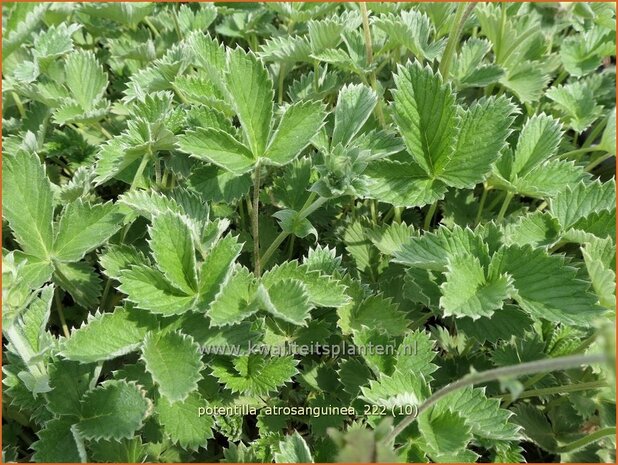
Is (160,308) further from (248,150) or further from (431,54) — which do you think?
(431,54)

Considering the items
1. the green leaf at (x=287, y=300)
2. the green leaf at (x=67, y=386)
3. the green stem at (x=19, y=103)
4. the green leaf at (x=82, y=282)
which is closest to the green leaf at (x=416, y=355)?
the green leaf at (x=287, y=300)

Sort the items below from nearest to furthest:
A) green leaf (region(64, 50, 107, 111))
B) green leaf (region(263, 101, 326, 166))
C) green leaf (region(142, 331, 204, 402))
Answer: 1. green leaf (region(142, 331, 204, 402))
2. green leaf (region(263, 101, 326, 166))
3. green leaf (region(64, 50, 107, 111))

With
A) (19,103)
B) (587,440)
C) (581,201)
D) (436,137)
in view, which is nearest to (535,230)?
(581,201)

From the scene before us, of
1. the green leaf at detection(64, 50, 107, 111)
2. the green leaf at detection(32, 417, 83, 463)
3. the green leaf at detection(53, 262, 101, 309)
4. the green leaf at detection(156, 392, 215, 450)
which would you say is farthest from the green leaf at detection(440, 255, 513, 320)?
the green leaf at detection(64, 50, 107, 111)

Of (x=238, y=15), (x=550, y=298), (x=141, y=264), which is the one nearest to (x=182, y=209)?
(x=141, y=264)

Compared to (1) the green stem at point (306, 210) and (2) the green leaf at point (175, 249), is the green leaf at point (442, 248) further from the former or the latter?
(2) the green leaf at point (175, 249)

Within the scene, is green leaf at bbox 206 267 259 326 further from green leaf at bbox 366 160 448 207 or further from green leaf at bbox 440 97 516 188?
green leaf at bbox 440 97 516 188
